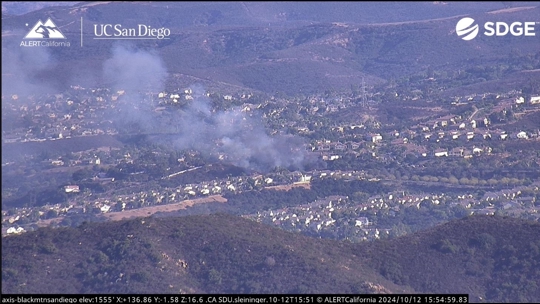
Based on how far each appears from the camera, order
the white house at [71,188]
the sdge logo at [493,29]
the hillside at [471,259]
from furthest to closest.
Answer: the sdge logo at [493,29], the white house at [71,188], the hillside at [471,259]

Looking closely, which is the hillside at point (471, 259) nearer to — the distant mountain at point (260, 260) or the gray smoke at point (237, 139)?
the distant mountain at point (260, 260)

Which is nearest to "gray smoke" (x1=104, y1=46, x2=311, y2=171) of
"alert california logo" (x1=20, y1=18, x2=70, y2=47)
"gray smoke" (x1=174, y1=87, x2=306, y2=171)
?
"gray smoke" (x1=174, y1=87, x2=306, y2=171)

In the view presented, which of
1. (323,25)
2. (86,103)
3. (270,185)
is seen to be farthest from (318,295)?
(323,25)

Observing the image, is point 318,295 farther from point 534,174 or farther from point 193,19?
point 193,19

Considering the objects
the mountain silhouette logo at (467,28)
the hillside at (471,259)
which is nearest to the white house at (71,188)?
the hillside at (471,259)

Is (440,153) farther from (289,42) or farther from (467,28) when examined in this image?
(289,42)

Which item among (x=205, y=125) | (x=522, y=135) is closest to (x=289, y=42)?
(x=205, y=125)

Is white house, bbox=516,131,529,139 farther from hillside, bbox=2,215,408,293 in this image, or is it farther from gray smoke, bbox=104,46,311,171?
hillside, bbox=2,215,408,293
